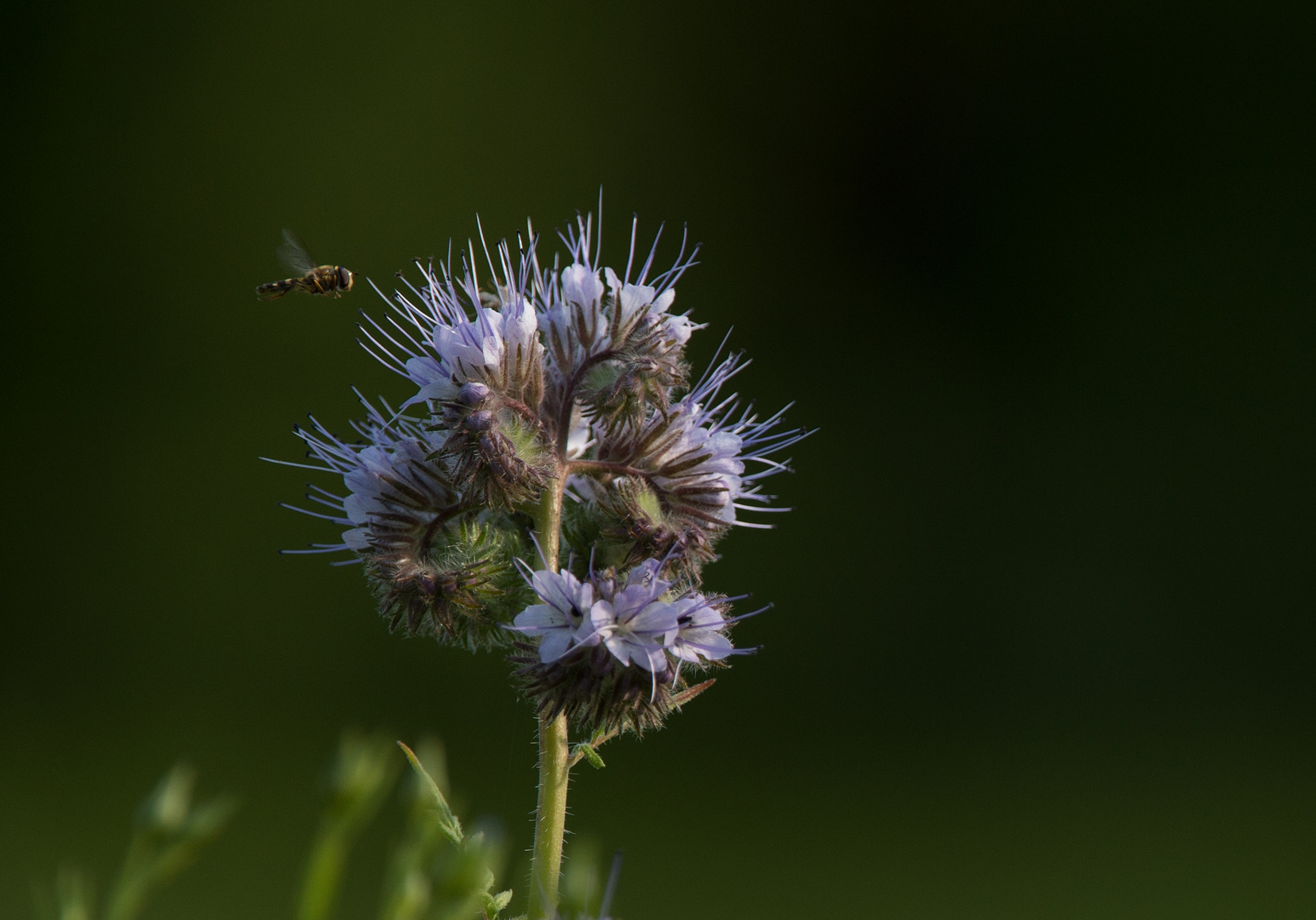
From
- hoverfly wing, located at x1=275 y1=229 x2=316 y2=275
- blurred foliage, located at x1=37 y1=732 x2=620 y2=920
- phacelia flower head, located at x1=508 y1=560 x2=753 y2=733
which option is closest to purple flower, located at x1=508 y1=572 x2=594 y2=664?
phacelia flower head, located at x1=508 y1=560 x2=753 y2=733

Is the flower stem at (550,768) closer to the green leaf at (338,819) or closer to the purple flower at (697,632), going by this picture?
the purple flower at (697,632)

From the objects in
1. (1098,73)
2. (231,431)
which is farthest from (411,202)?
(1098,73)

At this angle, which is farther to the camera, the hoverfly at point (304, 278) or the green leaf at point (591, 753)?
the hoverfly at point (304, 278)

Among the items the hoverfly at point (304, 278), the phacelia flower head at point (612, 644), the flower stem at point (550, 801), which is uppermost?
the hoverfly at point (304, 278)

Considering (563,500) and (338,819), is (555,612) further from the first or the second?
(338,819)

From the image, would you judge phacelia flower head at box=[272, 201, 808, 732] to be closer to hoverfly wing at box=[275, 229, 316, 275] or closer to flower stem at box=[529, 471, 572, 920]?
flower stem at box=[529, 471, 572, 920]

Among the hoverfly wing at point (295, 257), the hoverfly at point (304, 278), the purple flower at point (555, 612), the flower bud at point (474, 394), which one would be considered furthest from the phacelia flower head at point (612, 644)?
the hoverfly wing at point (295, 257)

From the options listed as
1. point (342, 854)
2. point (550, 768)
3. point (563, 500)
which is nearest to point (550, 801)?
point (550, 768)
